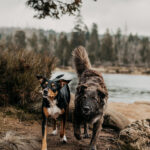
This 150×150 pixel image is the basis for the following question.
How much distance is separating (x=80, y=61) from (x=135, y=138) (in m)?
2.65

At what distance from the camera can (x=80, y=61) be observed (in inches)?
250

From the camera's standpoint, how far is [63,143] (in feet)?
15.9

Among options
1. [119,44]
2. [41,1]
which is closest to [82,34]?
[119,44]

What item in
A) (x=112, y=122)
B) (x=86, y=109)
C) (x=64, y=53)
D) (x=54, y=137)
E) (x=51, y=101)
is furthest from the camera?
(x=64, y=53)

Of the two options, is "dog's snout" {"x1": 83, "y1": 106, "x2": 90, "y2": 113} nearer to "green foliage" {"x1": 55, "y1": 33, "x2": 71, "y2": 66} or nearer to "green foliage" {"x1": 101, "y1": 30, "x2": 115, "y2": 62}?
"green foliage" {"x1": 55, "y1": 33, "x2": 71, "y2": 66}

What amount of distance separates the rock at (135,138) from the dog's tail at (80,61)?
2114mm

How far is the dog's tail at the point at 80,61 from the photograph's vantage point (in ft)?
20.8

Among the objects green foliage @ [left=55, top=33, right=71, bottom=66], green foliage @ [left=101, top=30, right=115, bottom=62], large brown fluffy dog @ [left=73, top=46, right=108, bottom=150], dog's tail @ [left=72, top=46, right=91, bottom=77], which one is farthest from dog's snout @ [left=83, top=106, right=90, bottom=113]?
green foliage @ [left=101, top=30, right=115, bottom=62]

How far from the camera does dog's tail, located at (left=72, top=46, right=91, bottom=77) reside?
6332 millimetres

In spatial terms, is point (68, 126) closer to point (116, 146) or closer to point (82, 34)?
point (116, 146)

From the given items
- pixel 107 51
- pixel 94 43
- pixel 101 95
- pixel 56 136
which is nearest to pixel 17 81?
pixel 56 136

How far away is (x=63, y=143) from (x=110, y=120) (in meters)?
2.61

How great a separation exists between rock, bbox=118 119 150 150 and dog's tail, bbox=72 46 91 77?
83.2 inches

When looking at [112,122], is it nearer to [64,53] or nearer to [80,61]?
[80,61]
